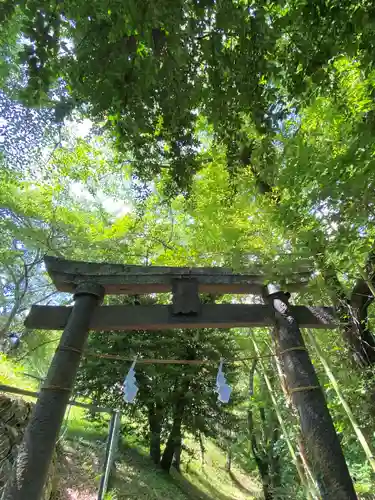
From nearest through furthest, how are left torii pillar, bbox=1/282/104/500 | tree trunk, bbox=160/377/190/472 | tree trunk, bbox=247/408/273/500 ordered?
left torii pillar, bbox=1/282/104/500, tree trunk, bbox=160/377/190/472, tree trunk, bbox=247/408/273/500

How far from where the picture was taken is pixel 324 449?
245cm

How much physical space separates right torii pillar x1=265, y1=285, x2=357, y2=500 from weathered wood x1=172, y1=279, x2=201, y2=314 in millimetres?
789

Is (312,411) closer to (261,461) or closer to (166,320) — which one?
(166,320)

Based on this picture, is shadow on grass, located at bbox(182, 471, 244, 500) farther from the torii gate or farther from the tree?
the torii gate

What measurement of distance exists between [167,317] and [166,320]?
0.11 ft

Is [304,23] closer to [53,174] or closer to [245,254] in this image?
[245,254]

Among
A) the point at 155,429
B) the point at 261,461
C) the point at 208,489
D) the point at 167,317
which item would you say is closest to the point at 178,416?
the point at 155,429

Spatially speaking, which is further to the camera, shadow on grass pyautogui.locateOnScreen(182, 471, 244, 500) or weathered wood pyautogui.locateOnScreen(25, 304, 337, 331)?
shadow on grass pyautogui.locateOnScreen(182, 471, 244, 500)

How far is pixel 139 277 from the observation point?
340cm

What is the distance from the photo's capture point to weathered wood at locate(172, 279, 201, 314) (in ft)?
10.6

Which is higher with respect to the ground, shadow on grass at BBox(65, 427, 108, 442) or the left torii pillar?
shadow on grass at BBox(65, 427, 108, 442)

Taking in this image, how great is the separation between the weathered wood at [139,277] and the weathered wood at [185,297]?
0.07 metres

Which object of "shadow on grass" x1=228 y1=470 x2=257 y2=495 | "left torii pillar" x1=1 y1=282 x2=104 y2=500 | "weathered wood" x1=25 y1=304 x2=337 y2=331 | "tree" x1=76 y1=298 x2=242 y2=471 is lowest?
"left torii pillar" x1=1 y1=282 x2=104 y2=500

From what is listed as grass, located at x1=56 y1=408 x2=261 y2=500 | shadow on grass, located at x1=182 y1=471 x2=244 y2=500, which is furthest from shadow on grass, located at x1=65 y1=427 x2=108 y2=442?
shadow on grass, located at x1=182 y1=471 x2=244 y2=500
